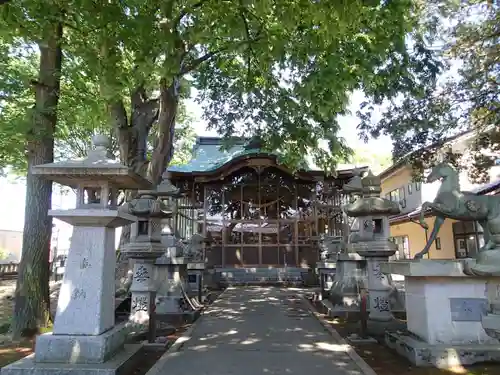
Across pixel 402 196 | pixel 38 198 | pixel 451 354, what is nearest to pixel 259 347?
pixel 451 354

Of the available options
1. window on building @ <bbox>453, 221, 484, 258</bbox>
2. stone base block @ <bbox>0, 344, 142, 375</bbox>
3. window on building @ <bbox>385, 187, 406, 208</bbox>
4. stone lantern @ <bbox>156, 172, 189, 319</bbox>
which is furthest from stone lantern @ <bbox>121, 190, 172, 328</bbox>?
window on building @ <bbox>385, 187, 406, 208</bbox>

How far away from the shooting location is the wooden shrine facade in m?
20.0

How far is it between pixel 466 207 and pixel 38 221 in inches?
313

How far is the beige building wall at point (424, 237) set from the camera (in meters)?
18.8

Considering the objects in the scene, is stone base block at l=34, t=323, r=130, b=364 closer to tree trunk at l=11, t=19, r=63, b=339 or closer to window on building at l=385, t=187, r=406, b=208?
tree trunk at l=11, t=19, r=63, b=339

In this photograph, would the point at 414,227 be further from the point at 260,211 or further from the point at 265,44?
the point at 265,44

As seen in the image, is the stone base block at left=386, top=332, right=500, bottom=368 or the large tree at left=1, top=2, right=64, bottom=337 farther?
the large tree at left=1, top=2, right=64, bottom=337

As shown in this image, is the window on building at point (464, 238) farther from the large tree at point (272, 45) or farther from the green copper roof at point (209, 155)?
the large tree at point (272, 45)

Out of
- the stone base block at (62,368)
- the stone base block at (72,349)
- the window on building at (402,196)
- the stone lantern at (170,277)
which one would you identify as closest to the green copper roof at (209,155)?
the stone lantern at (170,277)

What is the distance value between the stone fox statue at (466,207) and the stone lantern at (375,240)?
277cm

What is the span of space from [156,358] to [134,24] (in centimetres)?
546

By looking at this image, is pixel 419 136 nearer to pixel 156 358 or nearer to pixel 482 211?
pixel 482 211

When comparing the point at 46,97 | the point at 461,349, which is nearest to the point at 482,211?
the point at 461,349

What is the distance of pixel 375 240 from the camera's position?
934cm
